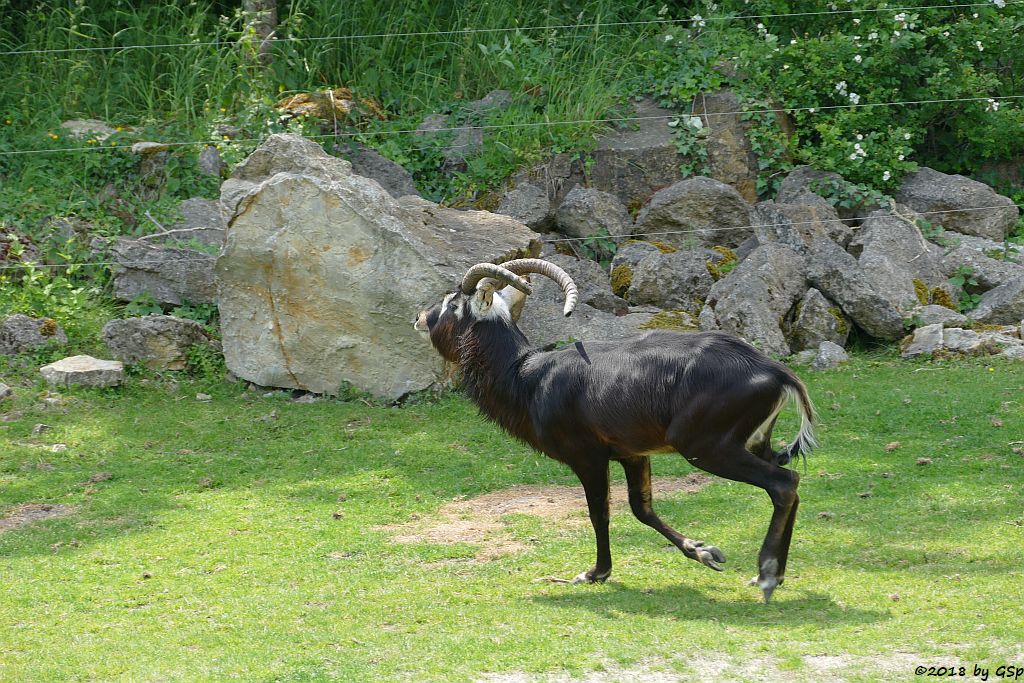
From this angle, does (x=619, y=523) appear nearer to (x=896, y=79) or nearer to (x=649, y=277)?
(x=649, y=277)

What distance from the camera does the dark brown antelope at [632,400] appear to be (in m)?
6.14

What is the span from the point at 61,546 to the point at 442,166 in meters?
8.77

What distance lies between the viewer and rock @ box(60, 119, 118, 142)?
1497 cm

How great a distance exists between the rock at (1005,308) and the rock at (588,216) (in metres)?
4.19

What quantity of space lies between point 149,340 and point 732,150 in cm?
790

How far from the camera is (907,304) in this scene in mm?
12391

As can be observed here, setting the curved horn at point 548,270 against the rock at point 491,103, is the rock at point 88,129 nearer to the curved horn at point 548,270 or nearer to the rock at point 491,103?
the rock at point 491,103

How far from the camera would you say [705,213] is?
13.7 m

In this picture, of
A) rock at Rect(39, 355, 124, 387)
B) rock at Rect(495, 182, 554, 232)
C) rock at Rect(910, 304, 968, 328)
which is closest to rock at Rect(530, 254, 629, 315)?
rock at Rect(495, 182, 554, 232)

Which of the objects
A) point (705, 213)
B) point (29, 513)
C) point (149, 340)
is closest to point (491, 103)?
point (705, 213)

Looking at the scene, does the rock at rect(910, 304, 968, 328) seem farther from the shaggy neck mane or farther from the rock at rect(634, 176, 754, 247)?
the shaggy neck mane

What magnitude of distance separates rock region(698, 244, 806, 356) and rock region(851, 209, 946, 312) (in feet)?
2.83

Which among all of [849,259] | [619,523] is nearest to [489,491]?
[619,523]

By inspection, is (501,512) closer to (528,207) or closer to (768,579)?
(768,579)
